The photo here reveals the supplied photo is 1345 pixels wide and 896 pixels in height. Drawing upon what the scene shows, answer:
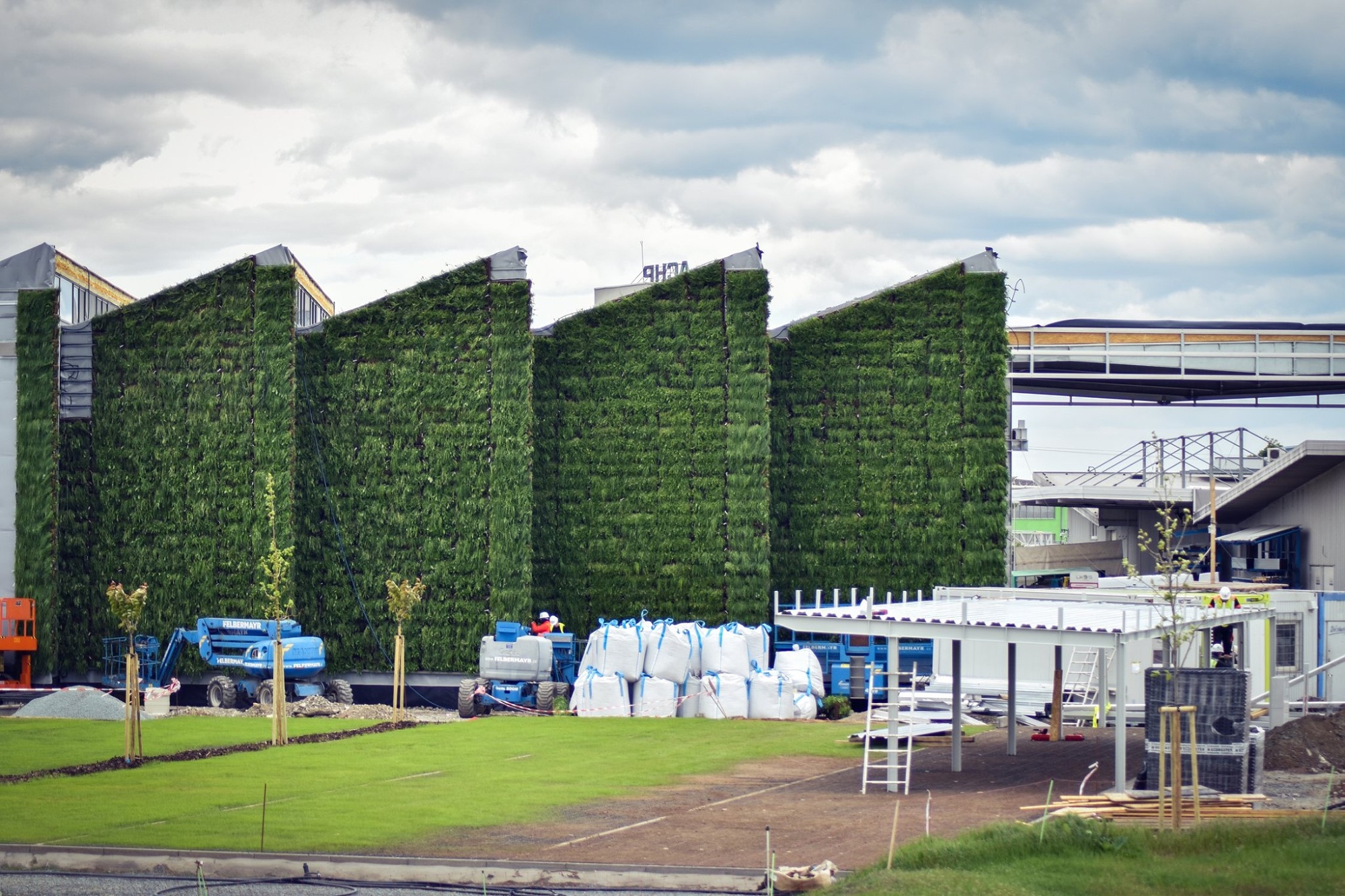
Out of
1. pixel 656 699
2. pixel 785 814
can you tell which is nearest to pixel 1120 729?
pixel 785 814

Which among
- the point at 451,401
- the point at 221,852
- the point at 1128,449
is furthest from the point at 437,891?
the point at 1128,449

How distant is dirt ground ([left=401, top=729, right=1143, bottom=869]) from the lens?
16.0 m

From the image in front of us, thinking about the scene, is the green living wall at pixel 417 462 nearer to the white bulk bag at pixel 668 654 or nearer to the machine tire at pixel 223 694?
the machine tire at pixel 223 694

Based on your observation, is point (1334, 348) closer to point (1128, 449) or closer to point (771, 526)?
point (1128, 449)

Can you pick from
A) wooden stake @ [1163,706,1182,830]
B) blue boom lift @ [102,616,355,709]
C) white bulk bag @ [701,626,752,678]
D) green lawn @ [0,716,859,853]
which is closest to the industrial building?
blue boom lift @ [102,616,355,709]

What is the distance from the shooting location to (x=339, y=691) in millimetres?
36688

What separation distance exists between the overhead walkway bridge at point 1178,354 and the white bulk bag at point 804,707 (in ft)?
43.3

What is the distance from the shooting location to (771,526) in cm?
3878

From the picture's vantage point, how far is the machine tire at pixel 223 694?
35.2 meters

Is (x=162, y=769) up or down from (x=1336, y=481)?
down

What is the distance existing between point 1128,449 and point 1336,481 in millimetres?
14693

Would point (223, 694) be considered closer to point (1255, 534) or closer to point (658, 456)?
point (658, 456)

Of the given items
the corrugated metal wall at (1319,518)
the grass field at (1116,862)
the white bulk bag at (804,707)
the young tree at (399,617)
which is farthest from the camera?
the corrugated metal wall at (1319,518)

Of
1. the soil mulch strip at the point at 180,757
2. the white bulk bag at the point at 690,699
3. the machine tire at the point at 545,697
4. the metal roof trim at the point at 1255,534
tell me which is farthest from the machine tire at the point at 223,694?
the metal roof trim at the point at 1255,534
